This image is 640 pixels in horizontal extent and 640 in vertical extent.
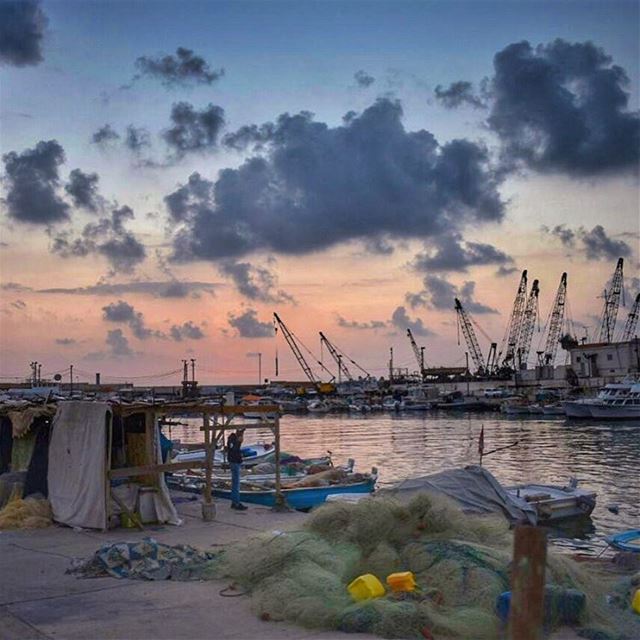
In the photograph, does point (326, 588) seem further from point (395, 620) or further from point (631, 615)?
point (631, 615)

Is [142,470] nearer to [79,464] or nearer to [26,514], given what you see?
[79,464]

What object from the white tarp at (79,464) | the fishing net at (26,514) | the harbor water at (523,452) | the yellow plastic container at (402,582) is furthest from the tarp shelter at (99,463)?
the harbor water at (523,452)

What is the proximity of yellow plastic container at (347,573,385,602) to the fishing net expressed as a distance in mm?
8317

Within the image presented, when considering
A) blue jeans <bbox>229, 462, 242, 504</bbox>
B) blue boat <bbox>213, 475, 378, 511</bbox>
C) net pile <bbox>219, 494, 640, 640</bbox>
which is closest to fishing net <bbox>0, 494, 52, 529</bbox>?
blue jeans <bbox>229, 462, 242, 504</bbox>

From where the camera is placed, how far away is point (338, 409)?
12862 cm

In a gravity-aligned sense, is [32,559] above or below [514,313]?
below

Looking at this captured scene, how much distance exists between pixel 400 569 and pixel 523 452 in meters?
40.5

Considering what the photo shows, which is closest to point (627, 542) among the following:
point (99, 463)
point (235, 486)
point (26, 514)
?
point (235, 486)

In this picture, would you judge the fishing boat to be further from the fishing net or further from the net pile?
the fishing net

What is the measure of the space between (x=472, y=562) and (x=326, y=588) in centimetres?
187

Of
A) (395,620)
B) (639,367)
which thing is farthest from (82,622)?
(639,367)

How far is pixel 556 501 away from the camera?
21766mm

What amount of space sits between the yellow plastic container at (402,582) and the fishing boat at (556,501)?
12070mm

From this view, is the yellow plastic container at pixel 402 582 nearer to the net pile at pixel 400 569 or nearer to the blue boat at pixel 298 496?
the net pile at pixel 400 569
